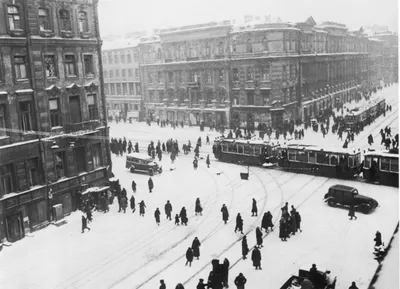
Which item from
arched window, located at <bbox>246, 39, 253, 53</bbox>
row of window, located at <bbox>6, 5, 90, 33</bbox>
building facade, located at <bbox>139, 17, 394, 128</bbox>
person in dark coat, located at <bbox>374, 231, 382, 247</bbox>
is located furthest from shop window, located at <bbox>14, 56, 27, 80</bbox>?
arched window, located at <bbox>246, 39, 253, 53</bbox>

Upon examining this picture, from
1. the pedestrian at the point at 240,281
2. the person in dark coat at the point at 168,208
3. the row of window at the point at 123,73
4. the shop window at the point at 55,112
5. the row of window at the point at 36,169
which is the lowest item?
the pedestrian at the point at 240,281

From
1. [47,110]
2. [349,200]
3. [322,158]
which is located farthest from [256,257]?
[322,158]

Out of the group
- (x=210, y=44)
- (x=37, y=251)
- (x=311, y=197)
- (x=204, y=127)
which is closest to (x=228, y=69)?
(x=210, y=44)

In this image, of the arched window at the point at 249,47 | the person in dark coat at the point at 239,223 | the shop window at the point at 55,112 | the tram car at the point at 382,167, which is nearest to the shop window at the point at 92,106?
the shop window at the point at 55,112

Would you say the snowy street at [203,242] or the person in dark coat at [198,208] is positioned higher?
the person in dark coat at [198,208]

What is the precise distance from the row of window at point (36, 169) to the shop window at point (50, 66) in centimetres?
497

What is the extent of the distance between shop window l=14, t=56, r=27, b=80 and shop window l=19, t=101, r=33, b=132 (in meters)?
1.52

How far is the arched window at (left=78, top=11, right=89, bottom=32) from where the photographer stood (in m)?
28.0

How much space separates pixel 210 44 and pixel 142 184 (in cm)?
2976

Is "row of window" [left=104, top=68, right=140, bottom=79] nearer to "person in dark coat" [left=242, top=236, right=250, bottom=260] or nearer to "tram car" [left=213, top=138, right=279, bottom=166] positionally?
"tram car" [left=213, top=138, right=279, bottom=166]

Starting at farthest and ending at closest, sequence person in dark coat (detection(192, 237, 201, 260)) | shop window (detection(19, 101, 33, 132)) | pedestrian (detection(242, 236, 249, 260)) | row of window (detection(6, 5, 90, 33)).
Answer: shop window (detection(19, 101, 33, 132)) < row of window (detection(6, 5, 90, 33)) < person in dark coat (detection(192, 237, 201, 260)) < pedestrian (detection(242, 236, 249, 260))

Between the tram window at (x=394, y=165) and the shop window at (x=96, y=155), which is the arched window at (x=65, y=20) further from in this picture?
the tram window at (x=394, y=165)

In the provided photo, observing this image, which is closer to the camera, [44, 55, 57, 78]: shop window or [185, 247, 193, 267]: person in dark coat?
[185, 247, 193, 267]: person in dark coat

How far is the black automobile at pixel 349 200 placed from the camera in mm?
24844
